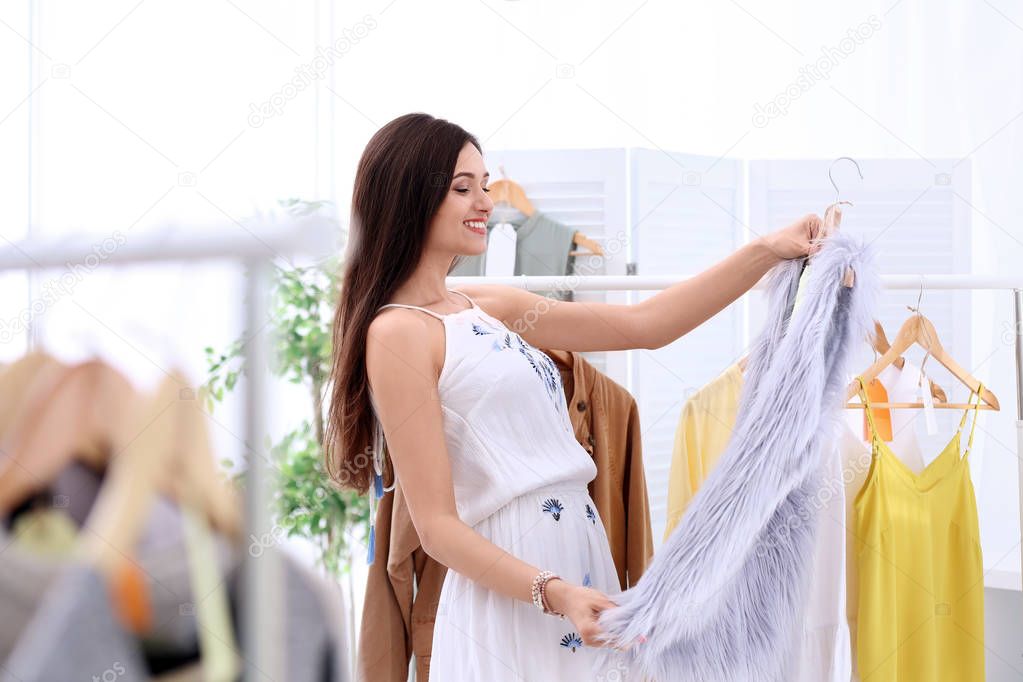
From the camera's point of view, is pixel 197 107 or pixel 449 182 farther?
pixel 197 107

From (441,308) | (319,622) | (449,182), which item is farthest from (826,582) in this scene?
(319,622)

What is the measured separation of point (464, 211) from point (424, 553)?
2.34 feet

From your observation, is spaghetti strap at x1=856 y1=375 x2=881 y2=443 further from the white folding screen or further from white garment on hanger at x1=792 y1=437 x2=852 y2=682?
the white folding screen

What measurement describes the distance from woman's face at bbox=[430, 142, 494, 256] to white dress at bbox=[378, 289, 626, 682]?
110 mm

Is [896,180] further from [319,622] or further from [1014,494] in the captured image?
[319,622]

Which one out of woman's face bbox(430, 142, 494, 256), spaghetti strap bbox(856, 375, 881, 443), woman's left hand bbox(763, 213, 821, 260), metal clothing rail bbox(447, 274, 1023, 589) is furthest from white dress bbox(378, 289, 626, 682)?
spaghetti strap bbox(856, 375, 881, 443)

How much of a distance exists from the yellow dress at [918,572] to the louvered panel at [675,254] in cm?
89

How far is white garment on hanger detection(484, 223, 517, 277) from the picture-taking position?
7.62 ft

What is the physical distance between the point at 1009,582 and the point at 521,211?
1.53 m

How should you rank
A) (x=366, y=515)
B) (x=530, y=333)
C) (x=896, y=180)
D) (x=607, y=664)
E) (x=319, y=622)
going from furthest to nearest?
1. (x=366, y=515)
2. (x=896, y=180)
3. (x=530, y=333)
4. (x=607, y=664)
5. (x=319, y=622)

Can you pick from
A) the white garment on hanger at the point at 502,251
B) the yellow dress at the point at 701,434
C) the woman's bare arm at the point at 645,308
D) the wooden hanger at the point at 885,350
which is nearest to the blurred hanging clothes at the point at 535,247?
the white garment on hanger at the point at 502,251

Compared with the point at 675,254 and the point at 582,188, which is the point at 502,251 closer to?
the point at 582,188

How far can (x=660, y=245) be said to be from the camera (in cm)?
257

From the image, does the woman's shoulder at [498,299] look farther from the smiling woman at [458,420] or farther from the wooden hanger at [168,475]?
the wooden hanger at [168,475]
